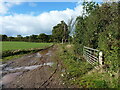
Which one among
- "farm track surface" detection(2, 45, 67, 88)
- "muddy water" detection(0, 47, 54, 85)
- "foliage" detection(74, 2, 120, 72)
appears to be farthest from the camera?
"muddy water" detection(0, 47, 54, 85)

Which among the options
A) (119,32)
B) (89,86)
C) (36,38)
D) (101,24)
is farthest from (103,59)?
(36,38)

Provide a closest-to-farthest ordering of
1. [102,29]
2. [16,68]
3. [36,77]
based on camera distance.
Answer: [36,77]
[16,68]
[102,29]

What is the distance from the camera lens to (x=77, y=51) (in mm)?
11078

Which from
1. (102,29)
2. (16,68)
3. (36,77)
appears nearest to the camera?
(36,77)

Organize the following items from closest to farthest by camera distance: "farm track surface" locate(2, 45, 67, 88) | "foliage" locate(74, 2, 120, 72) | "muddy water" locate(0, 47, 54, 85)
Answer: "farm track surface" locate(2, 45, 67, 88) → "foliage" locate(74, 2, 120, 72) → "muddy water" locate(0, 47, 54, 85)

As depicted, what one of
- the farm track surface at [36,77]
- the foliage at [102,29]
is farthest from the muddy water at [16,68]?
the foliage at [102,29]

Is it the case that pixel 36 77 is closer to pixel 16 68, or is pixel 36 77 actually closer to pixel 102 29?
pixel 16 68

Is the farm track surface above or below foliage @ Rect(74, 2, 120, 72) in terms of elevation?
below

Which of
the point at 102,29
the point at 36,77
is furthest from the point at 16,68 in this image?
the point at 102,29

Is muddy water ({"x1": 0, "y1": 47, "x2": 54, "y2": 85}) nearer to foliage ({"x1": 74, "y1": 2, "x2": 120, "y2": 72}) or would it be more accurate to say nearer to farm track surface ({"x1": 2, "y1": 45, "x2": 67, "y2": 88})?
farm track surface ({"x1": 2, "y1": 45, "x2": 67, "y2": 88})

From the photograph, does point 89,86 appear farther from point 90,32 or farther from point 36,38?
point 36,38

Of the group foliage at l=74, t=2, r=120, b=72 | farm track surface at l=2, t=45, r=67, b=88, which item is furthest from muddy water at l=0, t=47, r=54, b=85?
foliage at l=74, t=2, r=120, b=72

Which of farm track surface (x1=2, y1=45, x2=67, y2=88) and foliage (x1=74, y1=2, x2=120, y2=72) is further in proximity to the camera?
foliage (x1=74, y1=2, x2=120, y2=72)

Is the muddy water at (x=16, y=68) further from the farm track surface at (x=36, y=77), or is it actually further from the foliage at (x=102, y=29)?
the foliage at (x=102, y=29)
